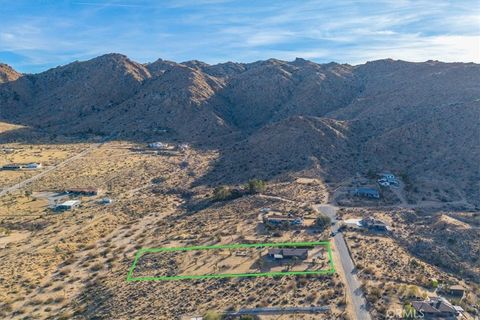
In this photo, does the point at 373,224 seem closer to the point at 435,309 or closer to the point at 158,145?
the point at 435,309

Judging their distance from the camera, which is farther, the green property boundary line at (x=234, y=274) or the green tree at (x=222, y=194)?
the green tree at (x=222, y=194)

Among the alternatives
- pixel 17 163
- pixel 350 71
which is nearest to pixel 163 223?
pixel 17 163

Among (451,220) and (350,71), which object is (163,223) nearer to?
(451,220)

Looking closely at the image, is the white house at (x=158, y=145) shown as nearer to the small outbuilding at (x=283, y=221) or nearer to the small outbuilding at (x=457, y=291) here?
the small outbuilding at (x=283, y=221)

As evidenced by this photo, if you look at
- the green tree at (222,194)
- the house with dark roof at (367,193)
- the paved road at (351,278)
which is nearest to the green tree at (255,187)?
the green tree at (222,194)

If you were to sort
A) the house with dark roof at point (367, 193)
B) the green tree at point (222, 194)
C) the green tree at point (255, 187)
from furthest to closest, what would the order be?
1. the green tree at point (255, 187)
2. the green tree at point (222, 194)
3. the house with dark roof at point (367, 193)

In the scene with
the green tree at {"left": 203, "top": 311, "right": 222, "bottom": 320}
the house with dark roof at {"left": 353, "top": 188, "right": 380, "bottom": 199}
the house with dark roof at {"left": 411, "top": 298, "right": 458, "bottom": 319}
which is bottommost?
the house with dark roof at {"left": 411, "top": 298, "right": 458, "bottom": 319}

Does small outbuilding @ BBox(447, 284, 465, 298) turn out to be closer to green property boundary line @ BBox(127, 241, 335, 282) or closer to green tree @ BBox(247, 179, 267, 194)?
green property boundary line @ BBox(127, 241, 335, 282)

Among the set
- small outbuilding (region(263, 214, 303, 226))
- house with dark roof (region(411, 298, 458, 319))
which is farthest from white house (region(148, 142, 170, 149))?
house with dark roof (region(411, 298, 458, 319))
